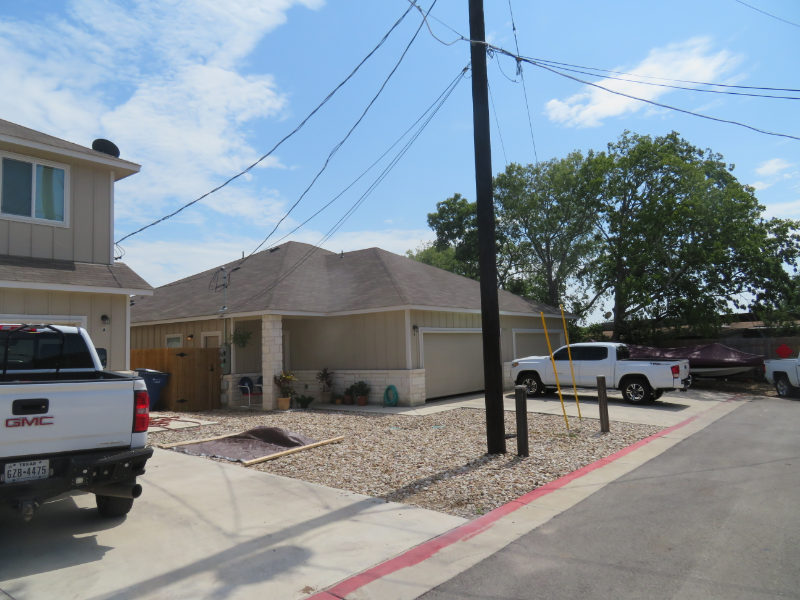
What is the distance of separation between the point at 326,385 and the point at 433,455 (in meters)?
8.48

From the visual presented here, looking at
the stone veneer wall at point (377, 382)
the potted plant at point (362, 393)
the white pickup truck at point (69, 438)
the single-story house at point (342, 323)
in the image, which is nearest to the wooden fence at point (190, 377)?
the single-story house at point (342, 323)

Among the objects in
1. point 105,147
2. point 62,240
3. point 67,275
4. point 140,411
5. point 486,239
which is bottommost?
point 140,411

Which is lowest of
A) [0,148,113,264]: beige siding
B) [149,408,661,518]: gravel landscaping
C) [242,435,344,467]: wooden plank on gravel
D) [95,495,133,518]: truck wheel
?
[149,408,661,518]: gravel landscaping

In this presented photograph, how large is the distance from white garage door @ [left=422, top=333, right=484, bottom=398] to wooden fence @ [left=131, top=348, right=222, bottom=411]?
663cm

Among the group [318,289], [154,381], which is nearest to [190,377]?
[154,381]

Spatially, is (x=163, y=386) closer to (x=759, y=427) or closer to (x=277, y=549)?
(x=277, y=549)

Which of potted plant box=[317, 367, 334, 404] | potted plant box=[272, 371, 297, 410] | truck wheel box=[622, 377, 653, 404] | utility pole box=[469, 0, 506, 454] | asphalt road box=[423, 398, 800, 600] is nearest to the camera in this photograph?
asphalt road box=[423, 398, 800, 600]

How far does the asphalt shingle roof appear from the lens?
9.56 m

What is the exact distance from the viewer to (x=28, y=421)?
4.51 meters

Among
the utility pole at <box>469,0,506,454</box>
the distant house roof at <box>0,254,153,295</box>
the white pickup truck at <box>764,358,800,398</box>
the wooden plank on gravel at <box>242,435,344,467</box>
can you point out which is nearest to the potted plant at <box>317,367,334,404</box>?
the wooden plank on gravel at <box>242,435,344,467</box>

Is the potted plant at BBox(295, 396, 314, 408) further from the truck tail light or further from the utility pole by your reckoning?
the truck tail light

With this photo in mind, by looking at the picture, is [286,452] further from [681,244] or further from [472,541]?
[681,244]

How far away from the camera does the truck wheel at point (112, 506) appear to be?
18.5 ft

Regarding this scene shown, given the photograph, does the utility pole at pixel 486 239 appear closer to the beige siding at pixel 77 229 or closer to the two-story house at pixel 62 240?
the two-story house at pixel 62 240
